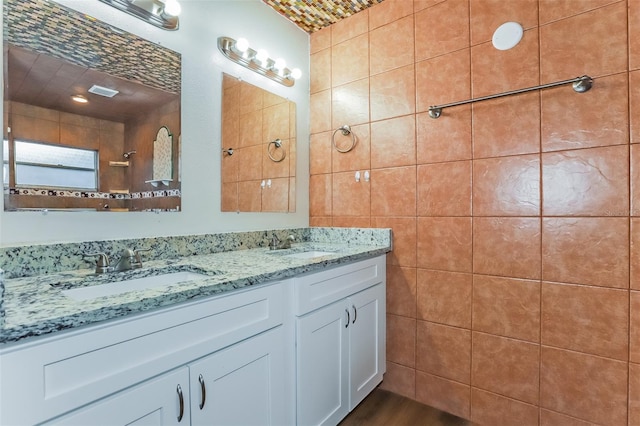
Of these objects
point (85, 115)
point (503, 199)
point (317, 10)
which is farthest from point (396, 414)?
point (317, 10)

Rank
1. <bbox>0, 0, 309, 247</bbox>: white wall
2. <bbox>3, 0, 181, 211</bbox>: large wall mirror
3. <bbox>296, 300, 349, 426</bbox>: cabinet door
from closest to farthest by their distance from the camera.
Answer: <bbox>3, 0, 181, 211</bbox>: large wall mirror → <bbox>0, 0, 309, 247</bbox>: white wall → <bbox>296, 300, 349, 426</bbox>: cabinet door

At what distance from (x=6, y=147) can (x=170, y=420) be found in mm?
1033

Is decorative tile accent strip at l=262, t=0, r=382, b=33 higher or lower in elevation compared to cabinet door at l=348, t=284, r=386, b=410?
higher

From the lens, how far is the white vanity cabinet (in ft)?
4.38

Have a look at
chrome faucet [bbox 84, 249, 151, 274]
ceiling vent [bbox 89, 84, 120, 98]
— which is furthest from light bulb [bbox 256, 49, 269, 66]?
chrome faucet [bbox 84, 249, 151, 274]

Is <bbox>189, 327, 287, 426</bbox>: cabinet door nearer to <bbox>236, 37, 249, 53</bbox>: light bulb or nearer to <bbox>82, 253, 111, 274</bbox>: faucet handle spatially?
<bbox>82, 253, 111, 274</bbox>: faucet handle

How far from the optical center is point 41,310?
73cm

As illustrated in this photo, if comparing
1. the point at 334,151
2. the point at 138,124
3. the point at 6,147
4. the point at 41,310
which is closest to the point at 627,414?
the point at 334,151

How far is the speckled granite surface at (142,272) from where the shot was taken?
2.34 ft

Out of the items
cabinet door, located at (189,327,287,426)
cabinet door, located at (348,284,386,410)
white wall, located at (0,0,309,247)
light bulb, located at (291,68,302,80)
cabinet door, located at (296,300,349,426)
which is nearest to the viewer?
cabinet door, located at (189,327,287,426)

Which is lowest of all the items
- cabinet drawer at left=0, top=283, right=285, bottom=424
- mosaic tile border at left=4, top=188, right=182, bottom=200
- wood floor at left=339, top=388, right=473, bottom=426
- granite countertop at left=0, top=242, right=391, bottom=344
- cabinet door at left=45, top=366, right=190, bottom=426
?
wood floor at left=339, top=388, right=473, bottom=426

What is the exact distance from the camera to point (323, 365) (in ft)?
4.69

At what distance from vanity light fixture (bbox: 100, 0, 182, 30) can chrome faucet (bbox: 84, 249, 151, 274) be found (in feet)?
3.28

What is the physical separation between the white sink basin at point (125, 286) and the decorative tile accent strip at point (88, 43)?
0.85 meters
